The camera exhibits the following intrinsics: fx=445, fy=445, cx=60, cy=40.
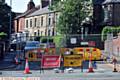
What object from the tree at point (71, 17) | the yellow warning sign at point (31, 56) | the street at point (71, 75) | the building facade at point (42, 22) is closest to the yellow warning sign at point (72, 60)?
the street at point (71, 75)

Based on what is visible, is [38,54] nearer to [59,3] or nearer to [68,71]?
[68,71]

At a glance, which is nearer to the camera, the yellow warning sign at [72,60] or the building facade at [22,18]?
the yellow warning sign at [72,60]

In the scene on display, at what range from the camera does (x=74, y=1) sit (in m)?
70.1

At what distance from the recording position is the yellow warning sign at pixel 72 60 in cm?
3131

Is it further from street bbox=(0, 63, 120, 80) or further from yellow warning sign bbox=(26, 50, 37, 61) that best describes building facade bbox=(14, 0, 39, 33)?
street bbox=(0, 63, 120, 80)

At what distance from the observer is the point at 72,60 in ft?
104

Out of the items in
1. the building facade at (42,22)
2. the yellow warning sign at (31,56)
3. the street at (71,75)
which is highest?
the building facade at (42,22)

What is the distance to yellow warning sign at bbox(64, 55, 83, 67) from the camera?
31.3 m

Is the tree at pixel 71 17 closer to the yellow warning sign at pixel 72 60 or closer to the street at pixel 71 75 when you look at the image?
the yellow warning sign at pixel 72 60

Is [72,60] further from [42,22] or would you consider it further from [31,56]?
[42,22]

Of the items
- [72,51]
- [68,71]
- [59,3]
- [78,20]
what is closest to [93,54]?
[72,51]

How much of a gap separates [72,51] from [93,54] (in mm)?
3404

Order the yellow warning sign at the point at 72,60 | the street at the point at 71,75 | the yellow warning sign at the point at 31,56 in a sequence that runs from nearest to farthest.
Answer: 1. the street at the point at 71,75
2. the yellow warning sign at the point at 72,60
3. the yellow warning sign at the point at 31,56

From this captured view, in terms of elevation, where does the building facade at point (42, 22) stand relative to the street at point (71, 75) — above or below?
above
